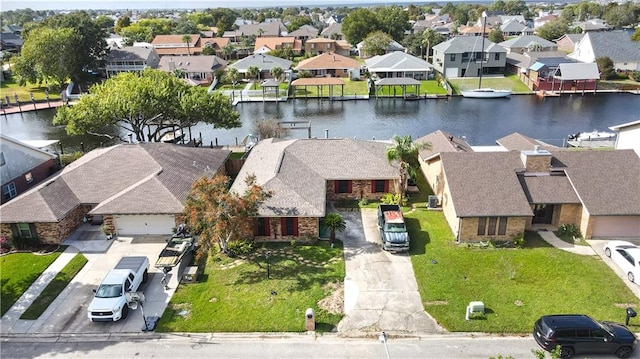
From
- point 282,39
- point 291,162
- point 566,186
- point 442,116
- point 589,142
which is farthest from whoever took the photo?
point 282,39

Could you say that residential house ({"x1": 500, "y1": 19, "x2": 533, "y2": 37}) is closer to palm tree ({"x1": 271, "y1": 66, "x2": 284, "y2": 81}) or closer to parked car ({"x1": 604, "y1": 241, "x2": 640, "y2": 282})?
palm tree ({"x1": 271, "y1": 66, "x2": 284, "y2": 81})

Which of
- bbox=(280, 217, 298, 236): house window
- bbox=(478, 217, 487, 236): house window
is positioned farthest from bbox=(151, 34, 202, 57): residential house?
bbox=(478, 217, 487, 236): house window

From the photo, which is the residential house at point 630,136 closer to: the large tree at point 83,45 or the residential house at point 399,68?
the residential house at point 399,68

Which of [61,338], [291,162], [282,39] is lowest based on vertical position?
[61,338]

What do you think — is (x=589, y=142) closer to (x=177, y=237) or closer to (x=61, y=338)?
(x=177, y=237)

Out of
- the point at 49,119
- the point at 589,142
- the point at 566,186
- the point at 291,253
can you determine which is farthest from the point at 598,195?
the point at 49,119

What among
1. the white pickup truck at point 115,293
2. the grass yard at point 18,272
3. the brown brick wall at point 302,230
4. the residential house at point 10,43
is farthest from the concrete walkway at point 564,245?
the residential house at point 10,43
